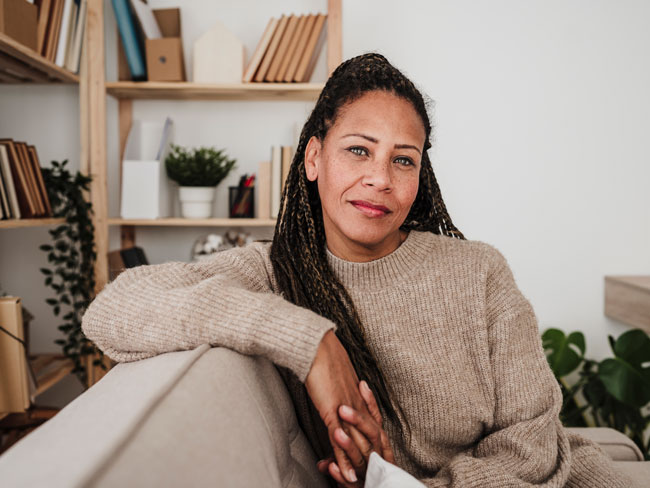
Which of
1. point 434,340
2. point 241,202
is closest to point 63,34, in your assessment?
point 241,202

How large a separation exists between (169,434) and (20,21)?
5.77 feet

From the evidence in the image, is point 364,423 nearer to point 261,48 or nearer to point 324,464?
point 324,464

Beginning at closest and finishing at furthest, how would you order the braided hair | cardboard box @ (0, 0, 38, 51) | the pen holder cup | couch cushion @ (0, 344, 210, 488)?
couch cushion @ (0, 344, 210, 488)
the braided hair
cardboard box @ (0, 0, 38, 51)
the pen holder cup

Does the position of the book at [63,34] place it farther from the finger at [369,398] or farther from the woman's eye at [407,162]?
the finger at [369,398]

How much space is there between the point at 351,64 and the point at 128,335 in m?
0.71

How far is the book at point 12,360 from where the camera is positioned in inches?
63.9

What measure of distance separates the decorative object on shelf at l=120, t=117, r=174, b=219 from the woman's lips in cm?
132

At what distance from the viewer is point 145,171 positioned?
6.93 ft

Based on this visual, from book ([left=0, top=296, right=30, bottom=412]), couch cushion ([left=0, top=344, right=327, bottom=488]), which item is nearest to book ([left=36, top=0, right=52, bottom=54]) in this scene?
book ([left=0, top=296, right=30, bottom=412])

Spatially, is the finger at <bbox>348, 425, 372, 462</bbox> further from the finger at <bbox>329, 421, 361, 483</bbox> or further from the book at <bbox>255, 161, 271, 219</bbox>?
the book at <bbox>255, 161, 271, 219</bbox>

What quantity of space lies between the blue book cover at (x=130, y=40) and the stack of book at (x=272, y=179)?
0.63 metres

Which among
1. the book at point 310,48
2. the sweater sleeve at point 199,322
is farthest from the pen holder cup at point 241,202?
the sweater sleeve at point 199,322

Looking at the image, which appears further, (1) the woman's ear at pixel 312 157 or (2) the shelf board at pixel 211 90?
(2) the shelf board at pixel 211 90

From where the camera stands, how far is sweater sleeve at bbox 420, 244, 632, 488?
868mm
